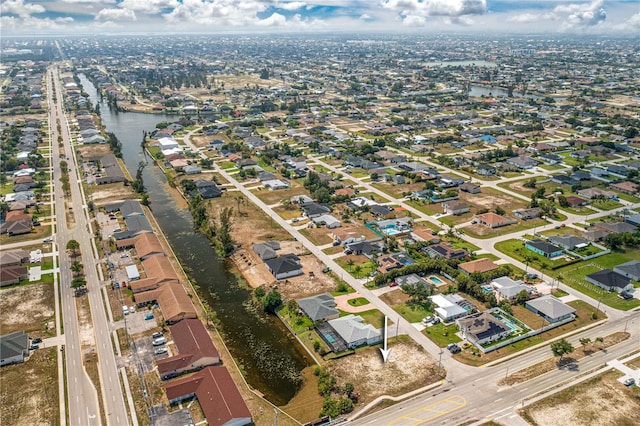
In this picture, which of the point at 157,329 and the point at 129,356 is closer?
the point at 129,356

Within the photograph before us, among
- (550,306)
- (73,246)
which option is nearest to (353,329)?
(550,306)

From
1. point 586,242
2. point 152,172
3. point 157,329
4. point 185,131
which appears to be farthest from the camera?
point 185,131

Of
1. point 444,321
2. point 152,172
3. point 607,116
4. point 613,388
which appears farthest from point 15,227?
point 607,116

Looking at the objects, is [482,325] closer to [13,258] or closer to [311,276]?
[311,276]

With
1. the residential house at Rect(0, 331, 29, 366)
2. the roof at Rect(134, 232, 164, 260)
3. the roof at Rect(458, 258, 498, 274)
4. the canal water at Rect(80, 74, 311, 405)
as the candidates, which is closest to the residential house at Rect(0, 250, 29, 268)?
the roof at Rect(134, 232, 164, 260)

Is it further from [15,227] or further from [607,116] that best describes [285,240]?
[607,116]

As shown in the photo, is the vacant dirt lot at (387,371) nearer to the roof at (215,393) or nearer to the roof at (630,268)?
the roof at (215,393)
